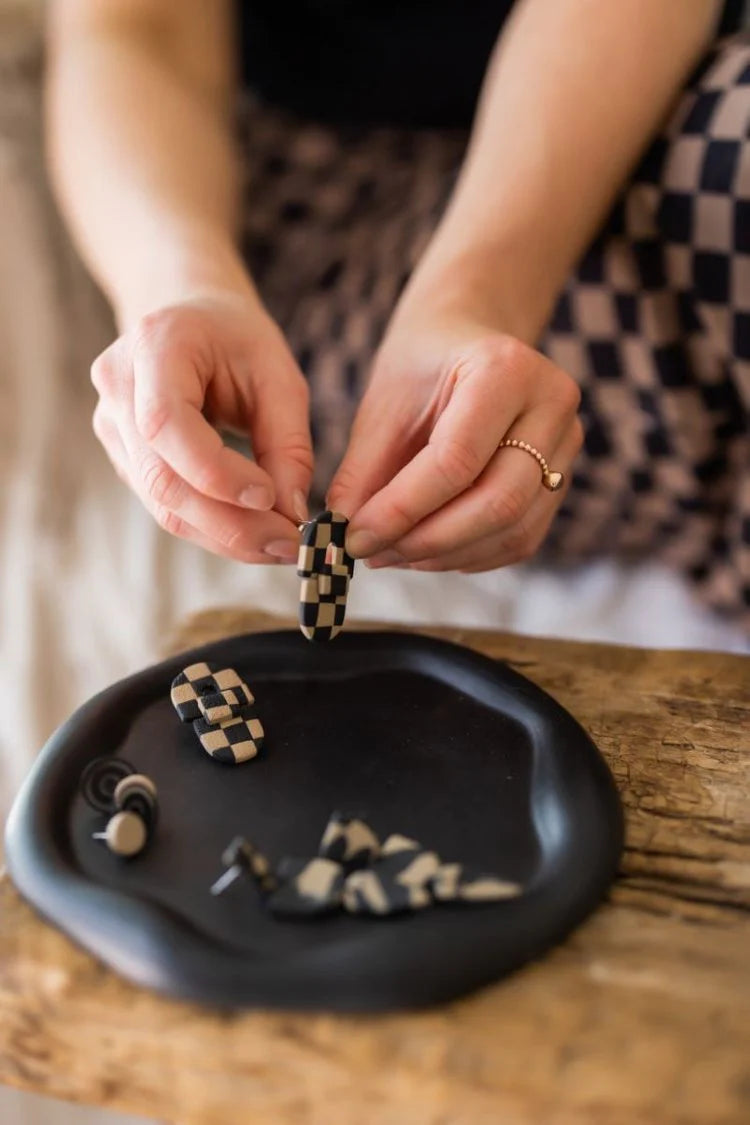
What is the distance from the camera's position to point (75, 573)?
41.6 inches

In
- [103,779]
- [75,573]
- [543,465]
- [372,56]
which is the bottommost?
[75,573]

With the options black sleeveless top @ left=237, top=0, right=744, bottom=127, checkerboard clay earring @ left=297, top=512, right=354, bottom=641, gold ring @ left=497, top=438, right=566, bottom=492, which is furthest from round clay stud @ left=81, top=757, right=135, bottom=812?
black sleeveless top @ left=237, top=0, right=744, bottom=127

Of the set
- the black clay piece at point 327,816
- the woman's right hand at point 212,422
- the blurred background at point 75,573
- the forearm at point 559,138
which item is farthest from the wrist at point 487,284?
the blurred background at point 75,573

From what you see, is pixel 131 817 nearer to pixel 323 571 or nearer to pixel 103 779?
pixel 103 779

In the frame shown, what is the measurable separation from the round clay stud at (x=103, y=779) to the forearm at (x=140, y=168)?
0.31 meters

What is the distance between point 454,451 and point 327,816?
0.65 ft

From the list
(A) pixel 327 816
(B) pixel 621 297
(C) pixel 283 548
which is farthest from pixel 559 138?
(A) pixel 327 816

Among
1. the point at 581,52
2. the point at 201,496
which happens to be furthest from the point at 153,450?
the point at 581,52

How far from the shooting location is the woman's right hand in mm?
564

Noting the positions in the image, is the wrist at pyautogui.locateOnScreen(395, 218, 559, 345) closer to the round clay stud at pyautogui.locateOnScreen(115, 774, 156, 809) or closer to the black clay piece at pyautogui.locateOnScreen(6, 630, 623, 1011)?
the black clay piece at pyautogui.locateOnScreen(6, 630, 623, 1011)

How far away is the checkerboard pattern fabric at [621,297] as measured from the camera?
0.77 meters

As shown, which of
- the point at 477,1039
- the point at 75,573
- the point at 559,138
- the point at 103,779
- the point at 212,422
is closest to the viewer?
the point at 477,1039

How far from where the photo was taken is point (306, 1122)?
1.38ft

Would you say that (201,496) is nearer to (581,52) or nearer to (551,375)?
(551,375)
